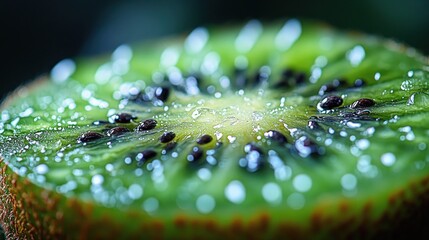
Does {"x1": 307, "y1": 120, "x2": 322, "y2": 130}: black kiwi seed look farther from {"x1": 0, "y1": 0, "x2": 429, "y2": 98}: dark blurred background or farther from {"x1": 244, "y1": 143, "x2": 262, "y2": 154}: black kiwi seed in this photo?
{"x1": 0, "y1": 0, "x2": 429, "y2": 98}: dark blurred background

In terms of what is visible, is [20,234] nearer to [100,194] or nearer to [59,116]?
[100,194]

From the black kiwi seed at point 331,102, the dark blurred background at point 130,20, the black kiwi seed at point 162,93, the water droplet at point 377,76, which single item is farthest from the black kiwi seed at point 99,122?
the dark blurred background at point 130,20

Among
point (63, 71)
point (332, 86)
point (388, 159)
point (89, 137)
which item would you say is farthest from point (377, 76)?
point (63, 71)

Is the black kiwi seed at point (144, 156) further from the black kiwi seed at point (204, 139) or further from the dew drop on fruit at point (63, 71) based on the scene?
the dew drop on fruit at point (63, 71)

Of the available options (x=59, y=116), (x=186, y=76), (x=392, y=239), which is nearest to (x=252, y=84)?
(x=186, y=76)

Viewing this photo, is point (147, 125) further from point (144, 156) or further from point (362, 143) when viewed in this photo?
point (362, 143)

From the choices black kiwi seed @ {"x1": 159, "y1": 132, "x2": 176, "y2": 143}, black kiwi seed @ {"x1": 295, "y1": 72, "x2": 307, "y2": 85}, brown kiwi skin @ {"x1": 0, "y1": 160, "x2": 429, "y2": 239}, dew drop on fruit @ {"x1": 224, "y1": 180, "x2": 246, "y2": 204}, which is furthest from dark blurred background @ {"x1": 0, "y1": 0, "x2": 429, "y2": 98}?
dew drop on fruit @ {"x1": 224, "y1": 180, "x2": 246, "y2": 204}
